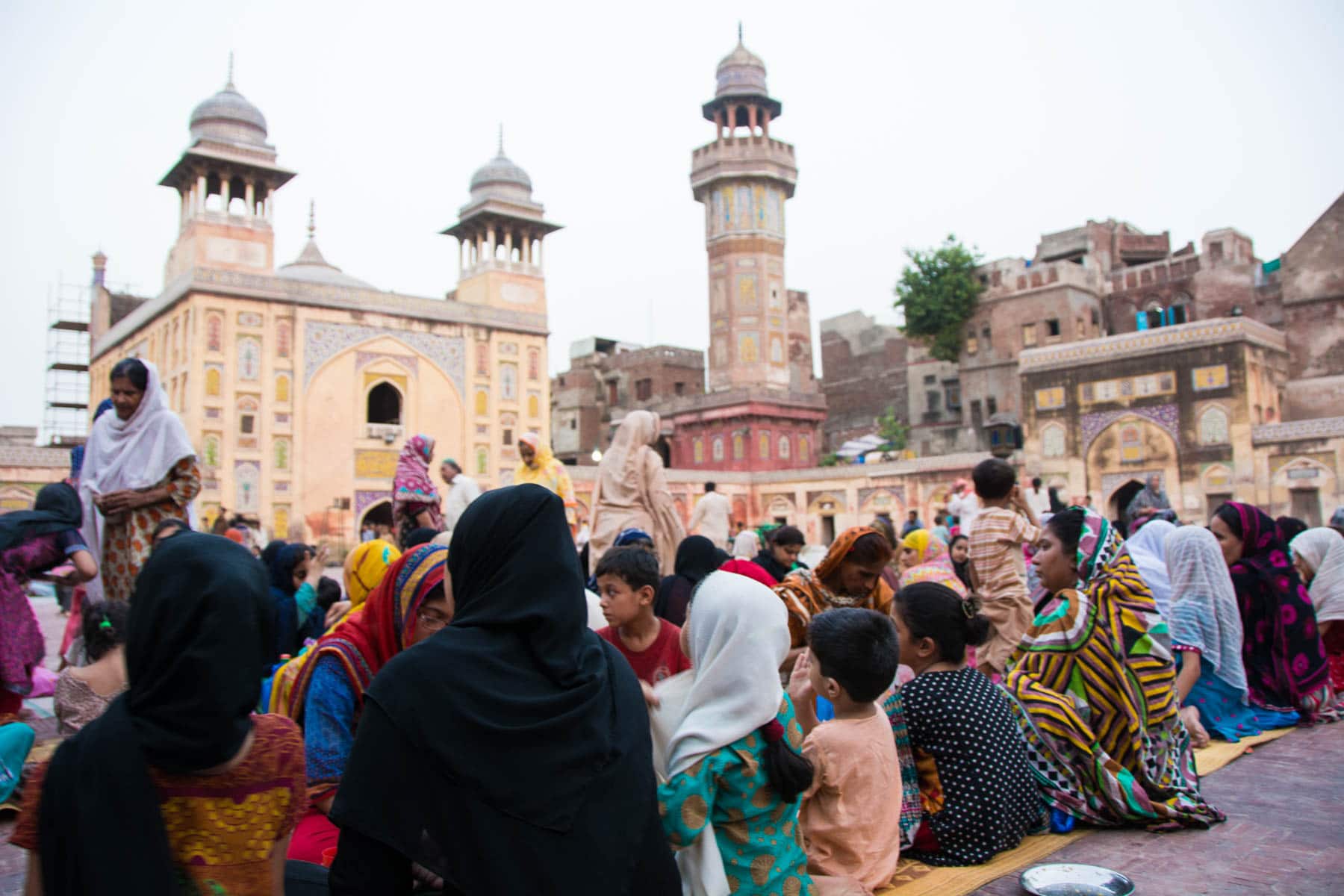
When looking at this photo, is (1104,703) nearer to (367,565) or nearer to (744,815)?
(744,815)

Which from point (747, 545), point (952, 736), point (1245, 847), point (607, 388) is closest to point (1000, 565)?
point (1245, 847)

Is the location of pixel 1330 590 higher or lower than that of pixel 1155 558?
lower

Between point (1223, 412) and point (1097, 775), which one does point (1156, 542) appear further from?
point (1223, 412)

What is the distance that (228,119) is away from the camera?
2269 cm

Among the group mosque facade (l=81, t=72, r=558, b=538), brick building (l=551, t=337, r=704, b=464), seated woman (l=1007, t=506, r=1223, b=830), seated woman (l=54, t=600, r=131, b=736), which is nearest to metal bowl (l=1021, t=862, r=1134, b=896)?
seated woman (l=1007, t=506, r=1223, b=830)

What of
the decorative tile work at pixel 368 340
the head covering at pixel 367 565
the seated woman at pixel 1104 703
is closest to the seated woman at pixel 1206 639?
the seated woman at pixel 1104 703

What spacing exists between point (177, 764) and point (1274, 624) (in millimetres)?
5639

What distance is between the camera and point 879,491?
86.7ft

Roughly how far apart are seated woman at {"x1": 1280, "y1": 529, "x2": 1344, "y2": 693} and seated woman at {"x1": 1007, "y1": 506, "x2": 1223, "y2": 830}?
9.21ft

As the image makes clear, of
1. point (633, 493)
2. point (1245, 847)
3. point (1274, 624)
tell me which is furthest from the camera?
point (633, 493)

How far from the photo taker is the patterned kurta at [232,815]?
1762 millimetres

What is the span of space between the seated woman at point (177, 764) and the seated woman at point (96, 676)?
2177 mm

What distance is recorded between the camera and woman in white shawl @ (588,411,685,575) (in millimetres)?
7215

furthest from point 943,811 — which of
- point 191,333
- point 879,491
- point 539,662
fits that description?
point 879,491
